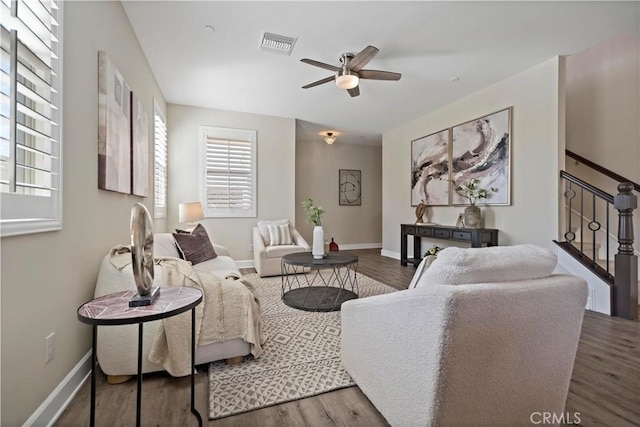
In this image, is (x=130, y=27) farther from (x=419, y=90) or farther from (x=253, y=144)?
(x=419, y=90)

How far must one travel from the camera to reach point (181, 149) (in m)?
4.78

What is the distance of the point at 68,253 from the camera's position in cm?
155

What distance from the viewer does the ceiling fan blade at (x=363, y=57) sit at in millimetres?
2554

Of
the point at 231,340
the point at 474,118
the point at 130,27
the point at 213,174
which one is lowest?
the point at 231,340

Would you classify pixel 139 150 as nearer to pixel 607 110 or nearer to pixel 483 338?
pixel 483 338

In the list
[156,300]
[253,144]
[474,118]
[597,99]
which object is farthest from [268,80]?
[597,99]

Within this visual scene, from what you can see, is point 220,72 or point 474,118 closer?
point 220,72

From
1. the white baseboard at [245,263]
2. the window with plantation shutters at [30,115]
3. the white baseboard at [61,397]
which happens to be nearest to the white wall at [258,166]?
the white baseboard at [245,263]

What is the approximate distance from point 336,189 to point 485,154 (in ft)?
12.5

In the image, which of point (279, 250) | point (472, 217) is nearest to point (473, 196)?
point (472, 217)

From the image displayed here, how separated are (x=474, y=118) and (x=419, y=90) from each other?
3.05 feet

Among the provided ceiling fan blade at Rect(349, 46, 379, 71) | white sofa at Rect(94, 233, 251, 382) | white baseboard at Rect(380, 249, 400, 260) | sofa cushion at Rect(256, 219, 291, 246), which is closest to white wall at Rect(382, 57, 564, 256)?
white baseboard at Rect(380, 249, 400, 260)

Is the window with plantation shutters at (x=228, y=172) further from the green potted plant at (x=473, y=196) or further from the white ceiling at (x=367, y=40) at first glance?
the green potted plant at (x=473, y=196)

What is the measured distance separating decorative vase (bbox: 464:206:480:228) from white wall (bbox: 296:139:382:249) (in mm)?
3629
